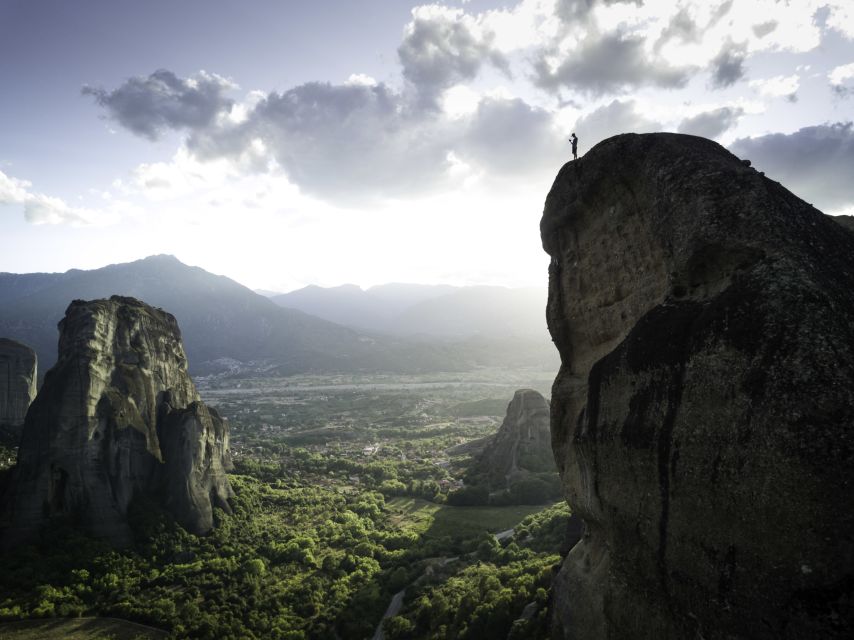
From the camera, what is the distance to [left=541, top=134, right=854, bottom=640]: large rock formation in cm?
700

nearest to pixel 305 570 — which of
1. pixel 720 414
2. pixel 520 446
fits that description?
pixel 720 414

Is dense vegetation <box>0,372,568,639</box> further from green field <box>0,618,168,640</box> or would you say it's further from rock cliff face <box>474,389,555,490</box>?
rock cliff face <box>474,389,555,490</box>

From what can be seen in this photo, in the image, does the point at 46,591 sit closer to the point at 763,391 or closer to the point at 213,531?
the point at 213,531

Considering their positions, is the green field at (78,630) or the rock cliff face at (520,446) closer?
the green field at (78,630)

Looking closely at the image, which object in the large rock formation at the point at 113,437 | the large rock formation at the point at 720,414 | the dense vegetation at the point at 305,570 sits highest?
the large rock formation at the point at 720,414

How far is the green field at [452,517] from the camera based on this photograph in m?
55.7

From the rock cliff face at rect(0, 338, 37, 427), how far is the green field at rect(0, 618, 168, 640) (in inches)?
1485

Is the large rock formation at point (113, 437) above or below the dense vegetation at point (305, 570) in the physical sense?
above

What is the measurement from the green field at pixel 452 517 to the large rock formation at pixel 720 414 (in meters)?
43.6

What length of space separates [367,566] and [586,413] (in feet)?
124

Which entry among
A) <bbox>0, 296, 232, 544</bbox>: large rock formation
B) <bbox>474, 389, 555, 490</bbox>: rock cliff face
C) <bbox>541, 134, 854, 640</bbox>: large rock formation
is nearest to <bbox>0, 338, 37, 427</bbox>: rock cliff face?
<bbox>0, 296, 232, 544</bbox>: large rock formation

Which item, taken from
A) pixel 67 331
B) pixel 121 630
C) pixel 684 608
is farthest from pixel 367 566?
pixel 684 608

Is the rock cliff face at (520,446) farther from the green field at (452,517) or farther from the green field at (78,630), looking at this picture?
the green field at (78,630)

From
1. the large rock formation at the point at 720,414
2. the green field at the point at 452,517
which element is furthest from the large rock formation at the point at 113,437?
the large rock formation at the point at 720,414
